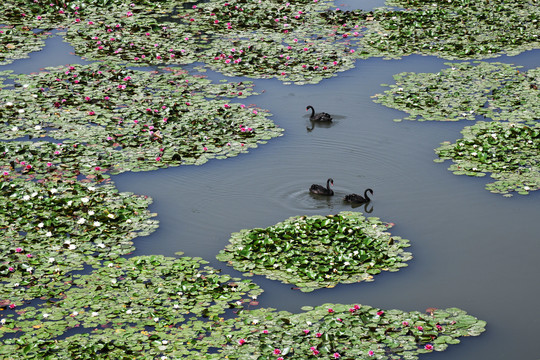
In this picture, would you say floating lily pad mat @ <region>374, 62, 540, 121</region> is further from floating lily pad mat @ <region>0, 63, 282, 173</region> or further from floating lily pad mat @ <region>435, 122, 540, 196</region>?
floating lily pad mat @ <region>0, 63, 282, 173</region>

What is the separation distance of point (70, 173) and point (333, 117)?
6.20 metres

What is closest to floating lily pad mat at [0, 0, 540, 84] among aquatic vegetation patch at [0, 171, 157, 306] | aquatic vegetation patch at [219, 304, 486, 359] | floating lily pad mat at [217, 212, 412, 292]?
aquatic vegetation patch at [0, 171, 157, 306]

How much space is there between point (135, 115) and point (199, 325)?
7.60 m

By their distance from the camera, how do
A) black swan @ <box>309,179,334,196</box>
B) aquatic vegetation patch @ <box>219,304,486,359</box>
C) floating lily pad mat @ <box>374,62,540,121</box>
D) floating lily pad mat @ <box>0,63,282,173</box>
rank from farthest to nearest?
floating lily pad mat @ <box>374,62,540,121</box> → floating lily pad mat @ <box>0,63,282,173</box> → black swan @ <box>309,179,334,196</box> → aquatic vegetation patch @ <box>219,304,486,359</box>

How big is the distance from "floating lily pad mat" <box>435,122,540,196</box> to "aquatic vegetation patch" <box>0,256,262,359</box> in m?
5.82

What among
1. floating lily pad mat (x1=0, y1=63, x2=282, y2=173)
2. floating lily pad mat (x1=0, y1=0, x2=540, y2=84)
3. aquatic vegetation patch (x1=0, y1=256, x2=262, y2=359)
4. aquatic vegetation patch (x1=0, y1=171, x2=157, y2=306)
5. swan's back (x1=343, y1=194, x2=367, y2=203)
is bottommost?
aquatic vegetation patch (x1=0, y1=256, x2=262, y2=359)

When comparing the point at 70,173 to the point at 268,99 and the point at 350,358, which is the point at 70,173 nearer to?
the point at 268,99

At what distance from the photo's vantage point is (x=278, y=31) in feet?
71.9

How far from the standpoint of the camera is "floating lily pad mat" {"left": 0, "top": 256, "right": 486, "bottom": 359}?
9.70 metres

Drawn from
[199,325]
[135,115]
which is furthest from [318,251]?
[135,115]

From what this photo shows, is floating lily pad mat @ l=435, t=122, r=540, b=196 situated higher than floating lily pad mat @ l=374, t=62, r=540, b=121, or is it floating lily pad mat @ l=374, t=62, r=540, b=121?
floating lily pad mat @ l=374, t=62, r=540, b=121

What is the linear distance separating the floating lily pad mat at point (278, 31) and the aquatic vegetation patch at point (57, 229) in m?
6.90

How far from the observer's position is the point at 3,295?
35.7 ft

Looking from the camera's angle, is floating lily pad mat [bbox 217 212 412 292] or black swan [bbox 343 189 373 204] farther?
black swan [bbox 343 189 373 204]
